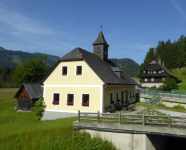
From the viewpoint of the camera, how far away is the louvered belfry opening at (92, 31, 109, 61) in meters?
23.1

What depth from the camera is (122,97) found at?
21094 mm

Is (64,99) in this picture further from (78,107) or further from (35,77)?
(35,77)

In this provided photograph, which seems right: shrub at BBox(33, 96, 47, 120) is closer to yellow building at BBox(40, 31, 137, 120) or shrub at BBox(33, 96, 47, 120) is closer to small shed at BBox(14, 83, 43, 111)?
yellow building at BBox(40, 31, 137, 120)

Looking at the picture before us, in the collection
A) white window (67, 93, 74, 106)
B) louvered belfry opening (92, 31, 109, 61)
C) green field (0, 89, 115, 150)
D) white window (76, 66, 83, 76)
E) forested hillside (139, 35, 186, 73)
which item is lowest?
green field (0, 89, 115, 150)

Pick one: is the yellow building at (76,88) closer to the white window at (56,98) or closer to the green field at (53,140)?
the white window at (56,98)

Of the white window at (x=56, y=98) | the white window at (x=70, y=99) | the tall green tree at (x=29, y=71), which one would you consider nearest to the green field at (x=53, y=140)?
the white window at (x=70, y=99)

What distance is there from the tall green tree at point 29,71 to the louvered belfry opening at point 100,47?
21.5 metres

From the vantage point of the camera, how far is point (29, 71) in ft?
125

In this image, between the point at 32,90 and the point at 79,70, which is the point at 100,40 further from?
the point at 32,90

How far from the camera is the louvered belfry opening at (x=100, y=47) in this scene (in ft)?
→ 75.9

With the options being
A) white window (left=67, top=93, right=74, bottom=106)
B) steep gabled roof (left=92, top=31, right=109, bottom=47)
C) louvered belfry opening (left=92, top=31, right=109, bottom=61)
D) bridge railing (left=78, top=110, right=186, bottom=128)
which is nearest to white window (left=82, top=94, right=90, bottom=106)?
white window (left=67, top=93, right=74, bottom=106)

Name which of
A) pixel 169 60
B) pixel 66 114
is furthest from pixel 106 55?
pixel 169 60

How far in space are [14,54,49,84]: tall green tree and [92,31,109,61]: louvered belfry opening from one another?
2146cm

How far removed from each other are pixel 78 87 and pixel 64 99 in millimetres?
2212
